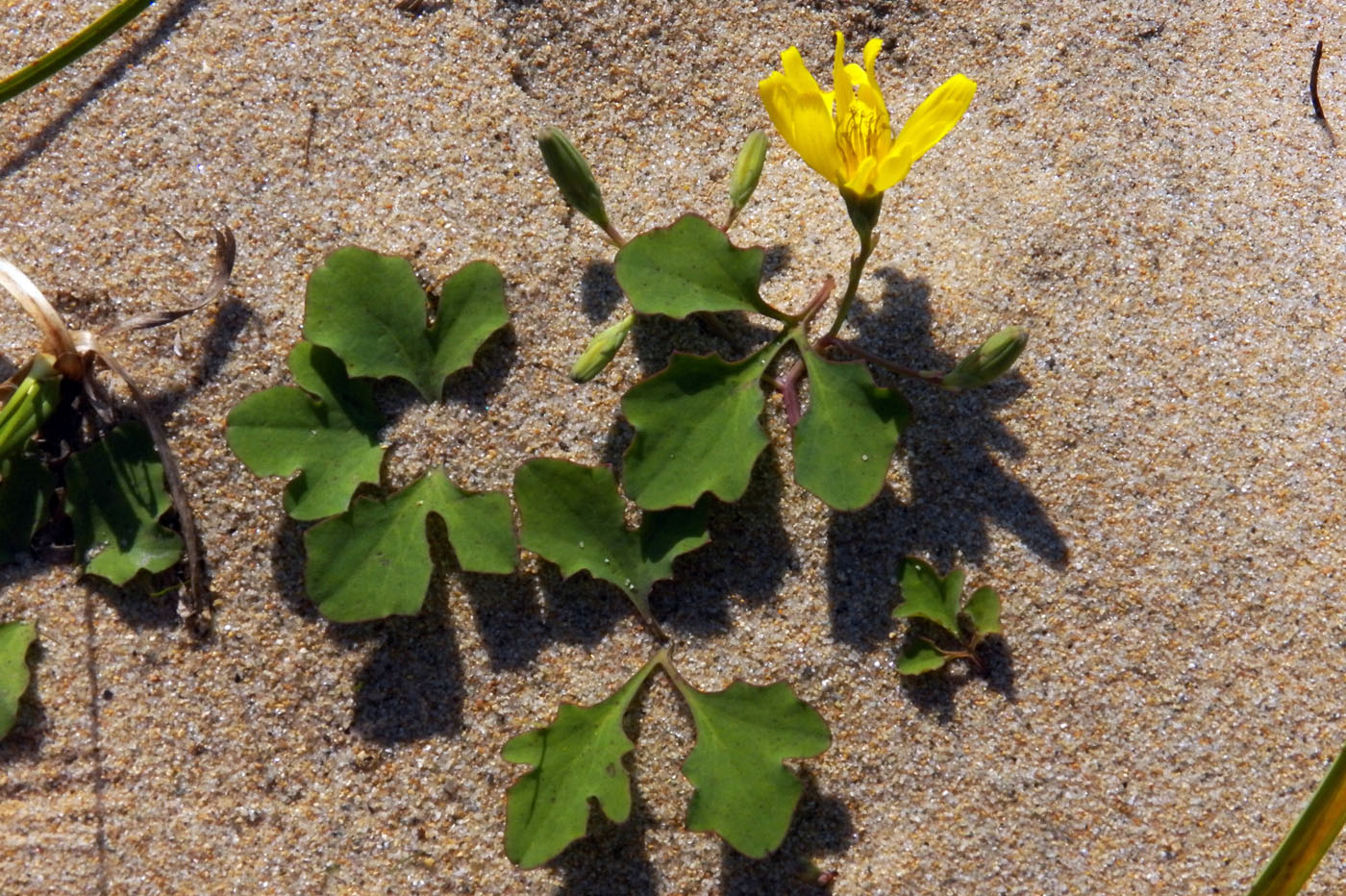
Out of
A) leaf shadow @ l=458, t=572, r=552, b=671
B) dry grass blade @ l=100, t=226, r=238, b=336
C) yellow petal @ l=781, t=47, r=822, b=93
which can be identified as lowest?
leaf shadow @ l=458, t=572, r=552, b=671

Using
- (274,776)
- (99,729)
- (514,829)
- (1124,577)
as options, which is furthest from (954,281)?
(99,729)

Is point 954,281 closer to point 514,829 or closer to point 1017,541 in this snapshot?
point 1017,541

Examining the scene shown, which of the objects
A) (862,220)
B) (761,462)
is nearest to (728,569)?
(761,462)

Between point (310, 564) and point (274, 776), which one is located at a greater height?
point (310, 564)

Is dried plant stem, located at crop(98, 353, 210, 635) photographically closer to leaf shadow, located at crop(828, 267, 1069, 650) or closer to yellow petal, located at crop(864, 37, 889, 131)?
leaf shadow, located at crop(828, 267, 1069, 650)

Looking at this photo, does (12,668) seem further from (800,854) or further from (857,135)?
(857,135)

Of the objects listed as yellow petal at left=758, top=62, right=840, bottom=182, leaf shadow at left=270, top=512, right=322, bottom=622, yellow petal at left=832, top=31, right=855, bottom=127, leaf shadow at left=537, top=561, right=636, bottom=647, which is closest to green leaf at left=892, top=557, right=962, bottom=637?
leaf shadow at left=537, top=561, right=636, bottom=647
